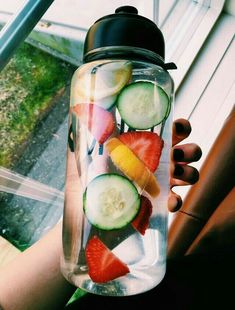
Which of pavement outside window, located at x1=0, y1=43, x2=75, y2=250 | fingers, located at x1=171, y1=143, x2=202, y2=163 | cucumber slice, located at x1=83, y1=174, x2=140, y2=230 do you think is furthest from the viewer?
pavement outside window, located at x1=0, y1=43, x2=75, y2=250

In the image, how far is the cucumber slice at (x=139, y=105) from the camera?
0.52 m

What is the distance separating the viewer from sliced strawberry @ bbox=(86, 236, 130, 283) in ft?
1.70

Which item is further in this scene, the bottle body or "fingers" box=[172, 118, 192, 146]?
"fingers" box=[172, 118, 192, 146]

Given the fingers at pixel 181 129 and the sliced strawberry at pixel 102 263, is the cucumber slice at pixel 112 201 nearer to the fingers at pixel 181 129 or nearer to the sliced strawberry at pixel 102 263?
the sliced strawberry at pixel 102 263

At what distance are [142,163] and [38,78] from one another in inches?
34.5

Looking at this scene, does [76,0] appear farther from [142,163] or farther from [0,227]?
[142,163]

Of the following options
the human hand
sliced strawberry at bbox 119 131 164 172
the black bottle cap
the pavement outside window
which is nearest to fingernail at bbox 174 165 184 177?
the human hand

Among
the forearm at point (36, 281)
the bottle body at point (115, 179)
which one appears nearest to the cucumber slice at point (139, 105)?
the bottle body at point (115, 179)

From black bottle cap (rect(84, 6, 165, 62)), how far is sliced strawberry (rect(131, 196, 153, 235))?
235 mm

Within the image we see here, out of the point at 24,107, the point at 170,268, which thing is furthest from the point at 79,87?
the point at 24,107

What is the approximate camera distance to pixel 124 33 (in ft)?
1.69

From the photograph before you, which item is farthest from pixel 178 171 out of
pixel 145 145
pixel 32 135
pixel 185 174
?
pixel 32 135

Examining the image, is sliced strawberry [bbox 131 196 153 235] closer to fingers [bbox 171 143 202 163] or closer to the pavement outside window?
fingers [bbox 171 143 202 163]

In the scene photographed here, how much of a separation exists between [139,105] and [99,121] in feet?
0.22
